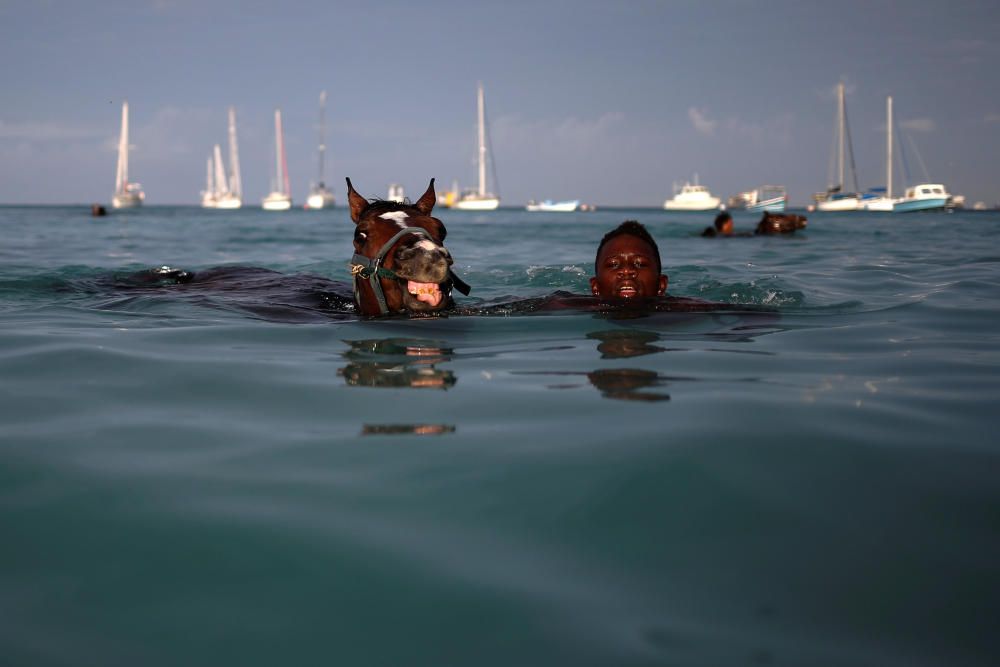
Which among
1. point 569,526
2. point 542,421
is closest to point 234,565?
point 569,526

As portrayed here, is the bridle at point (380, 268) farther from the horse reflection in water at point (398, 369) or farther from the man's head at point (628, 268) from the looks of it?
the man's head at point (628, 268)

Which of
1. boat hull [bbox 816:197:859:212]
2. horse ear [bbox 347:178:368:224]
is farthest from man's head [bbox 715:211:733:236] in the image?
boat hull [bbox 816:197:859:212]

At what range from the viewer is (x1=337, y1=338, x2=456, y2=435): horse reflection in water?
113 inches

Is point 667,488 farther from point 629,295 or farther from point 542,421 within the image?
point 629,295

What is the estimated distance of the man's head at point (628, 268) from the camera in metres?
6.96

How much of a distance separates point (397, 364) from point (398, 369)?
0.16 metres

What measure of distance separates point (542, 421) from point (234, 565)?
139 centimetres

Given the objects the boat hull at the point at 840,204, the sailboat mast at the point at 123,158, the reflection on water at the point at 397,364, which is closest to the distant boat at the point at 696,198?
the boat hull at the point at 840,204

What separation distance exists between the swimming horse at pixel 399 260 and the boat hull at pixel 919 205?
6946 cm

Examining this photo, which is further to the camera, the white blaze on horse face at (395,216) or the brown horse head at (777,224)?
the brown horse head at (777,224)

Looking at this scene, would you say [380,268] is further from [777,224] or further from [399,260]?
[777,224]

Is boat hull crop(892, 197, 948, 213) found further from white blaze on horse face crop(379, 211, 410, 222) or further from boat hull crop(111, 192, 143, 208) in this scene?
boat hull crop(111, 192, 143, 208)

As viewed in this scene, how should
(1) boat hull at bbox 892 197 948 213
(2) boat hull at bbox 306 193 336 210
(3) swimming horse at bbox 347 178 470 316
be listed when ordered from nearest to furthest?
1. (3) swimming horse at bbox 347 178 470 316
2. (1) boat hull at bbox 892 197 948 213
3. (2) boat hull at bbox 306 193 336 210

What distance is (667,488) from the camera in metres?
2.19
